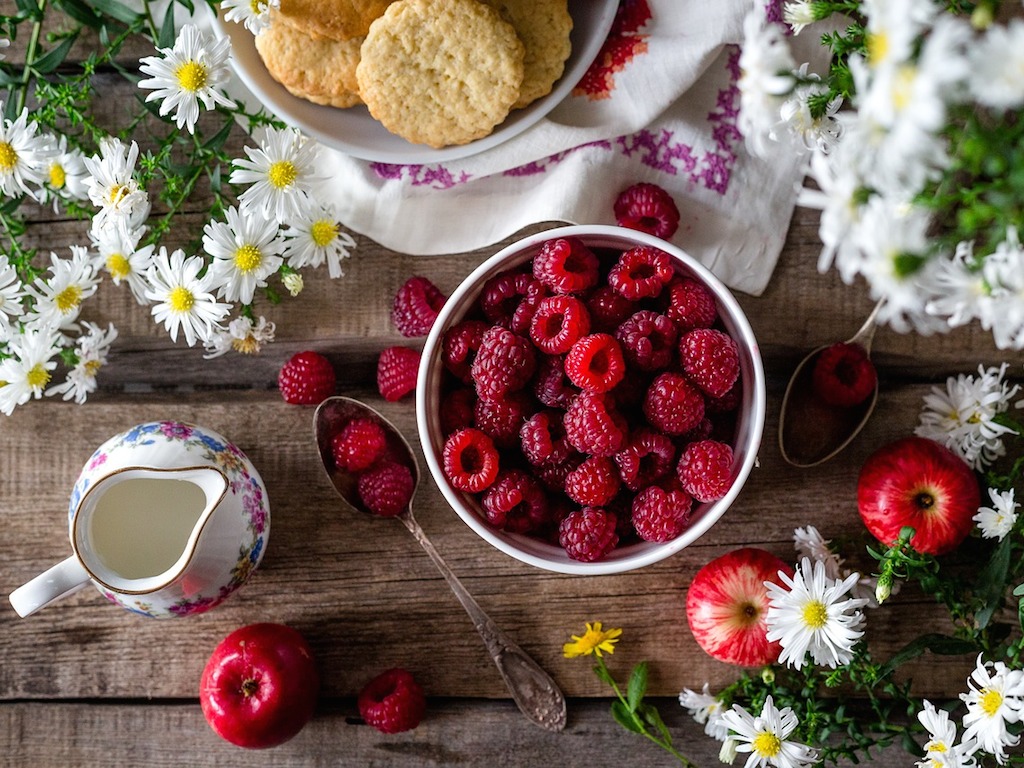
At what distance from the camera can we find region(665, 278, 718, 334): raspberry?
3.75 feet

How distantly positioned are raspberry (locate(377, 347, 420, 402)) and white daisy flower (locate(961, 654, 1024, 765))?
82cm

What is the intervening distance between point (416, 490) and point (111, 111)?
2.45ft

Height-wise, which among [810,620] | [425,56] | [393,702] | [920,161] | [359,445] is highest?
[425,56]

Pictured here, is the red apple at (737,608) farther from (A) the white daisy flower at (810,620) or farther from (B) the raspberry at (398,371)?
(B) the raspberry at (398,371)

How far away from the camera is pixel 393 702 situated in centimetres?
136

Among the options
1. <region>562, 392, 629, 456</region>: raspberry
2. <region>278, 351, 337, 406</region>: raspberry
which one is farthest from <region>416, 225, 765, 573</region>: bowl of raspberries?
<region>278, 351, 337, 406</region>: raspberry

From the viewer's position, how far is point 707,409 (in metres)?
1.20

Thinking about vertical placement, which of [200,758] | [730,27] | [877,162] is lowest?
[200,758]

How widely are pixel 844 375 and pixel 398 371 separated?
25.2 inches

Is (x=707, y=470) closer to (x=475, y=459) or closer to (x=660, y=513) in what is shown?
(x=660, y=513)

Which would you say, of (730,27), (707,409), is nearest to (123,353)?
(707,409)

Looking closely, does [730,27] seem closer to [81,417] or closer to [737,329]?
[737,329]

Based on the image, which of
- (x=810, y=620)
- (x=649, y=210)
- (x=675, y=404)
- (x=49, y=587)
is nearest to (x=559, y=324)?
(x=675, y=404)

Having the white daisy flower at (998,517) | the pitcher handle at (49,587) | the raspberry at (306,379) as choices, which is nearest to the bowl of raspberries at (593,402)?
the raspberry at (306,379)
